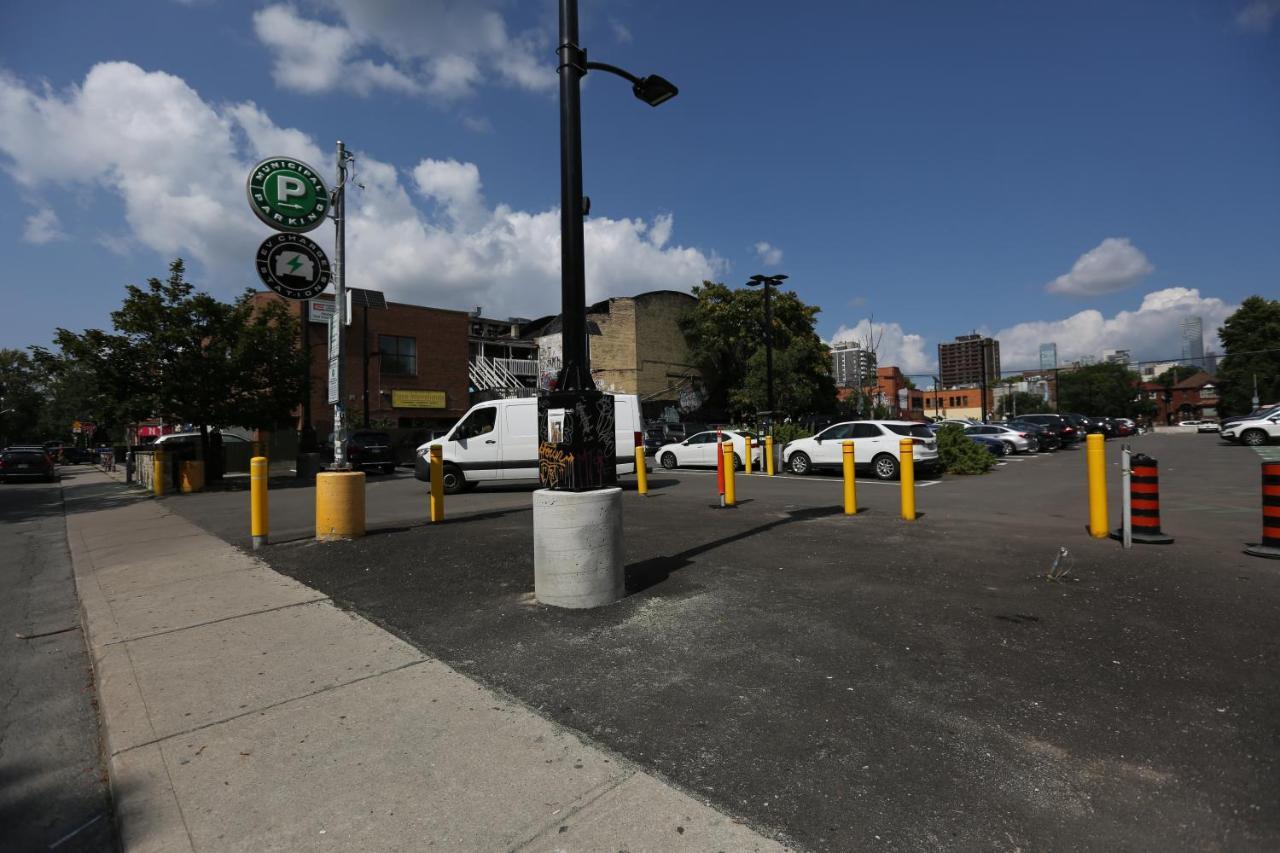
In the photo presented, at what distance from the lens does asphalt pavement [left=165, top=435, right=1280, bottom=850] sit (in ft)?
8.21

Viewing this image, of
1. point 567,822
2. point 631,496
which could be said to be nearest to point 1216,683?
point 567,822

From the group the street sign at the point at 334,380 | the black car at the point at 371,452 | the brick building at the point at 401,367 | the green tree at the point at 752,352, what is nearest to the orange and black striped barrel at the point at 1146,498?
the street sign at the point at 334,380

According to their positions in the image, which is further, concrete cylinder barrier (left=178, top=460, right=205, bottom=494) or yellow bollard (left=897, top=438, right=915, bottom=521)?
concrete cylinder barrier (left=178, top=460, right=205, bottom=494)

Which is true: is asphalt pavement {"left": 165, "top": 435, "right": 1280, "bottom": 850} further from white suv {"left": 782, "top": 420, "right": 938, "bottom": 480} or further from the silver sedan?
the silver sedan

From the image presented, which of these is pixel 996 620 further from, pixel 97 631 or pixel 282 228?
pixel 282 228

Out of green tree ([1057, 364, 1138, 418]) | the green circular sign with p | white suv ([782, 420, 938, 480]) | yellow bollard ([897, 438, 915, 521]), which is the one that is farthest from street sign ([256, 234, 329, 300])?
green tree ([1057, 364, 1138, 418])

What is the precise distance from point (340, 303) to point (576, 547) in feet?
18.0

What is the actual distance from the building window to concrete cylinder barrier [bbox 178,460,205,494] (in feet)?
60.4

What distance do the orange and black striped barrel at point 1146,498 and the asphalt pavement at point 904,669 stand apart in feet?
1.19

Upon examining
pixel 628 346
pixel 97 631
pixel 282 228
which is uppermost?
pixel 628 346

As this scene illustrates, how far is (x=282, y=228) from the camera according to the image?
8.66m

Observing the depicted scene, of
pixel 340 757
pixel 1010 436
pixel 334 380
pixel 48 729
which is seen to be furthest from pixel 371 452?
pixel 1010 436

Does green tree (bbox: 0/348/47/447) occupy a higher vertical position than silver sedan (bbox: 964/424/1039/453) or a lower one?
higher

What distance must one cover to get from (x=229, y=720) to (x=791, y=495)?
1093cm
